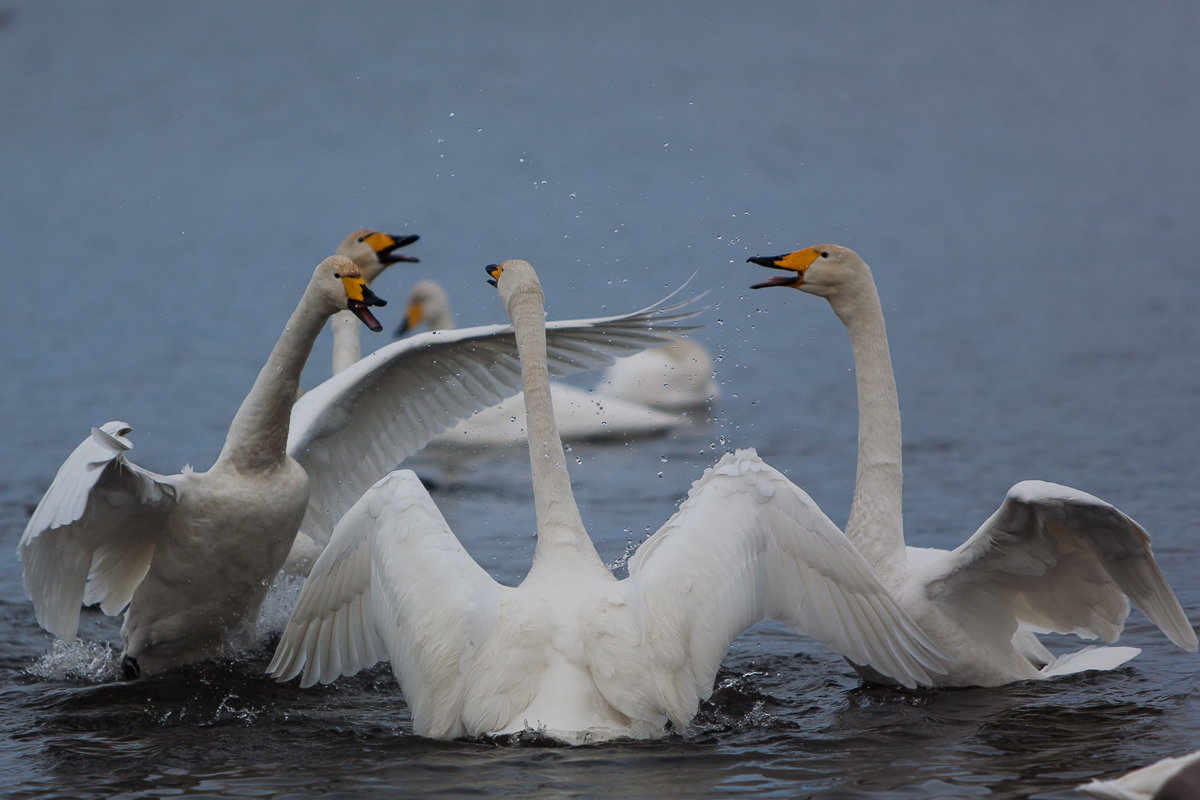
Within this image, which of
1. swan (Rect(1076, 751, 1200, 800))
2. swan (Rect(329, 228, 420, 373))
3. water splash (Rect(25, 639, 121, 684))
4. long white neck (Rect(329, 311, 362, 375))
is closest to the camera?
swan (Rect(1076, 751, 1200, 800))

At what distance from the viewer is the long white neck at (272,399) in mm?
7152

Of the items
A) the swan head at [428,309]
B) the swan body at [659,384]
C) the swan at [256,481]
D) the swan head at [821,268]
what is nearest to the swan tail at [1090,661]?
the swan head at [821,268]

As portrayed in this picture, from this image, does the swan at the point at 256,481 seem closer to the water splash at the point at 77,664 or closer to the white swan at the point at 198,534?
the white swan at the point at 198,534

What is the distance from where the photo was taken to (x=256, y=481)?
23.5ft

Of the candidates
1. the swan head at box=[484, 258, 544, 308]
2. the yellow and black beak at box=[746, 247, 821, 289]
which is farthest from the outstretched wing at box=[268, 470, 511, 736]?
the yellow and black beak at box=[746, 247, 821, 289]

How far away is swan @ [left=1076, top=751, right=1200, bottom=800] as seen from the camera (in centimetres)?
429

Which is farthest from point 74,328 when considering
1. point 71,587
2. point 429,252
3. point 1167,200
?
point 1167,200

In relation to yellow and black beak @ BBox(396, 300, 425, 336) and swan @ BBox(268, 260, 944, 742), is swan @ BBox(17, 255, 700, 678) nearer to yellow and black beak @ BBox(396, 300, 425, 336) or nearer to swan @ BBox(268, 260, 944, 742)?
swan @ BBox(268, 260, 944, 742)

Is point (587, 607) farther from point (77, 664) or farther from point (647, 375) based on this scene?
point (647, 375)

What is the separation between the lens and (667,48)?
46.7 metres

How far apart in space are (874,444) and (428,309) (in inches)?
382

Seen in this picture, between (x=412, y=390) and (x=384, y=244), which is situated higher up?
(x=384, y=244)

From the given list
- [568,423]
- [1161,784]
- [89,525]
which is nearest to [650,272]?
[568,423]

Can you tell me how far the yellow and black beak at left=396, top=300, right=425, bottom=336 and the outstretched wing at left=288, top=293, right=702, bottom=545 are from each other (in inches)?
307
